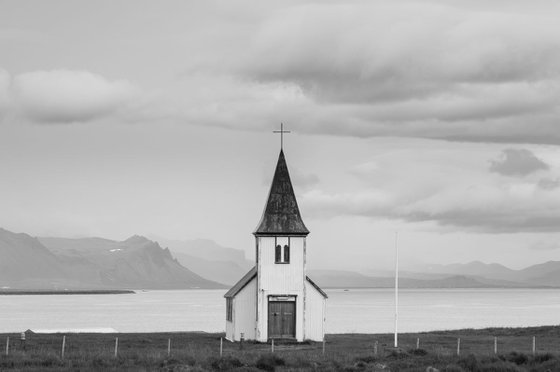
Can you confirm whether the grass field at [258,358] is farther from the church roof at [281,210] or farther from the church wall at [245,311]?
the church roof at [281,210]

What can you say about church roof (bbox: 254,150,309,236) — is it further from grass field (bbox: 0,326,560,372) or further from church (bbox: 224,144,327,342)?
grass field (bbox: 0,326,560,372)

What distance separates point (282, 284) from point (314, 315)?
9.69ft

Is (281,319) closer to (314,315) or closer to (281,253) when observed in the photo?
(314,315)

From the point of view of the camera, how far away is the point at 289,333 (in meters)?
64.9

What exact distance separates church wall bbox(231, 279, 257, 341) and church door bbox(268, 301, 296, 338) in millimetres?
1324

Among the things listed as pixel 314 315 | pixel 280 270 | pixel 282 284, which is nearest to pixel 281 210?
pixel 280 270

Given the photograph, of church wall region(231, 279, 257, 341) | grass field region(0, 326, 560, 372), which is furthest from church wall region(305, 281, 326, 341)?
church wall region(231, 279, 257, 341)

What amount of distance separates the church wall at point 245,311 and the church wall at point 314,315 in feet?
11.3

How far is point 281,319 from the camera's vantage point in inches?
2559

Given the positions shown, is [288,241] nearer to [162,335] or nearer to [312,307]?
[312,307]

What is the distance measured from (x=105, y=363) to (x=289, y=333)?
72.9 ft

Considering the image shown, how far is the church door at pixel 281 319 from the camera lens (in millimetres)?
64750

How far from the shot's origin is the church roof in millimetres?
64881

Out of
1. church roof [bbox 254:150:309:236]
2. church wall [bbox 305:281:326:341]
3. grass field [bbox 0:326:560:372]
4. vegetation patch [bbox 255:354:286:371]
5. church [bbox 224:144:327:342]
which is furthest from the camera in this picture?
church wall [bbox 305:281:326:341]
